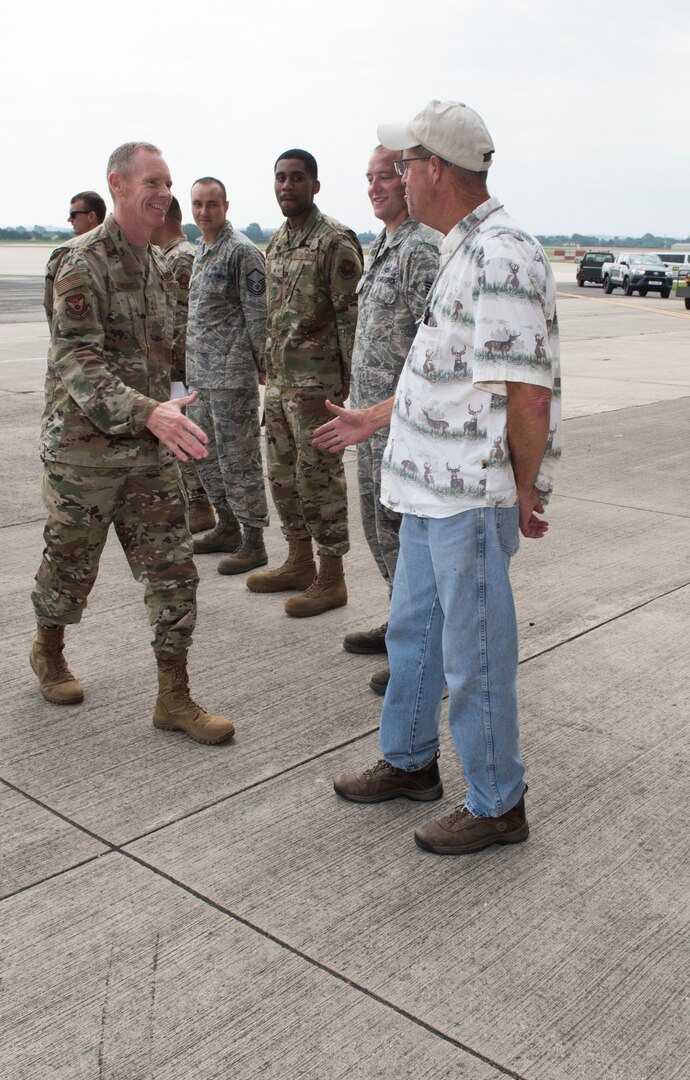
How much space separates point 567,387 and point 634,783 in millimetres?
10386

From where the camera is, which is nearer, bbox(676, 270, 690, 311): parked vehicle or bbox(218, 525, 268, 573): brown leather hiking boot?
bbox(218, 525, 268, 573): brown leather hiking boot

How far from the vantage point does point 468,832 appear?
3025 mm

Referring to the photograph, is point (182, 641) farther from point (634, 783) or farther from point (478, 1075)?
point (478, 1075)

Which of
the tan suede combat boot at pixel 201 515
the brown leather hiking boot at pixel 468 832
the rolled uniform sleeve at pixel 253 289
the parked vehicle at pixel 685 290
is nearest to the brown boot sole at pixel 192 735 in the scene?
the brown leather hiking boot at pixel 468 832

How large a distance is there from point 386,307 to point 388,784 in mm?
1834

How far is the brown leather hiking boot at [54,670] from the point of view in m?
3.99

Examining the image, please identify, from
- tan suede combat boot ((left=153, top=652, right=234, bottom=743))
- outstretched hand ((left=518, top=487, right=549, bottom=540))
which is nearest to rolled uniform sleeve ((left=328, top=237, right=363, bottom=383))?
tan suede combat boot ((left=153, top=652, right=234, bottom=743))

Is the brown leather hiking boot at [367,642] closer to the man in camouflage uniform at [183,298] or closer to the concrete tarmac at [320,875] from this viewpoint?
the concrete tarmac at [320,875]

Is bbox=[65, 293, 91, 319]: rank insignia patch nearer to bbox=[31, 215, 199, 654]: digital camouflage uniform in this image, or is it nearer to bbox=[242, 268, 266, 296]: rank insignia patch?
bbox=[31, 215, 199, 654]: digital camouflage uniform

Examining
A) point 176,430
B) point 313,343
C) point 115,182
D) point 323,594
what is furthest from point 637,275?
point 176,430

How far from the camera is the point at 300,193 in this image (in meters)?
4.88

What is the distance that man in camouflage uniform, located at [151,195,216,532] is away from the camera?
6.23 m

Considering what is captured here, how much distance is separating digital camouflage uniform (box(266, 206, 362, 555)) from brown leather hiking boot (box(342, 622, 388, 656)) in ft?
1.96

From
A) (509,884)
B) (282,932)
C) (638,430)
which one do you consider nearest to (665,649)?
(509,884)
